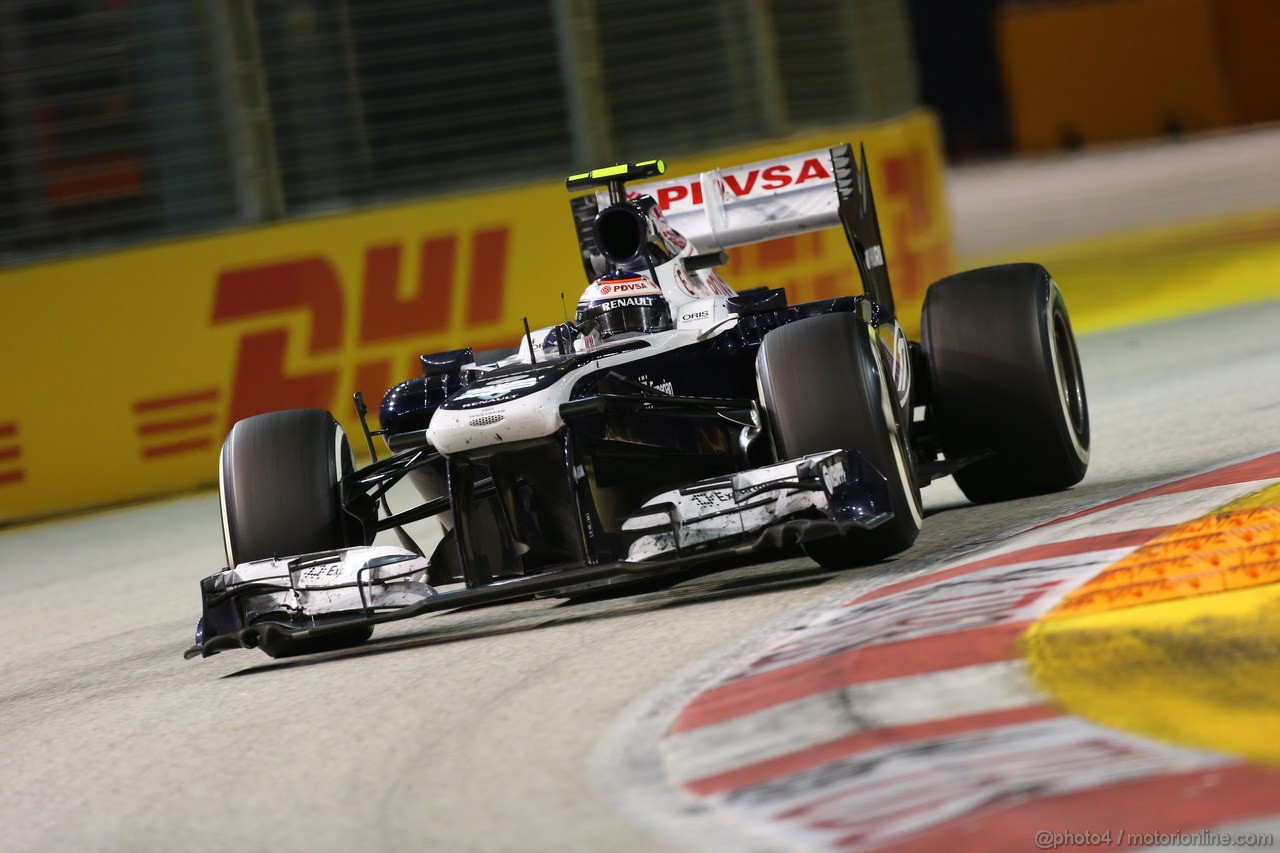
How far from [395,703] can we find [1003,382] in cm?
294

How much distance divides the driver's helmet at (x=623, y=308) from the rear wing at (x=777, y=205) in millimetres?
859

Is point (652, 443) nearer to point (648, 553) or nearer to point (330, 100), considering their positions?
point (648, 553)

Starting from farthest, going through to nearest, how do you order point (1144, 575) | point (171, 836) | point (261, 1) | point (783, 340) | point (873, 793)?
point (261, 1)
point (783, 340)
point (1144, 575)
point (171, 836)
point (873, 793)

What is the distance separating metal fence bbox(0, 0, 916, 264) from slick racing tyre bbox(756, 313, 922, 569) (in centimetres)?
739

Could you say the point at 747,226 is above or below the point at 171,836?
above

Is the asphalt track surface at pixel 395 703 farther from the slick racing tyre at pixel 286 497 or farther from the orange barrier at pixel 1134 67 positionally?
the orange barrier at pixel 1134 67

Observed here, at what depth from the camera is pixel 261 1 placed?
42.8 feet

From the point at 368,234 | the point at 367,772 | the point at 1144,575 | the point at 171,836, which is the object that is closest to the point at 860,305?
the point at 1144,575

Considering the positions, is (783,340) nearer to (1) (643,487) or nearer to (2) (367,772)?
(1) (643,487)

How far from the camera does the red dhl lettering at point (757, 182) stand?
8.09 metres

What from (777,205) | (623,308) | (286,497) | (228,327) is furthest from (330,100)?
(286,497)

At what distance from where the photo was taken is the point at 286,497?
6645 mm

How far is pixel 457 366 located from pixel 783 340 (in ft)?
5.50

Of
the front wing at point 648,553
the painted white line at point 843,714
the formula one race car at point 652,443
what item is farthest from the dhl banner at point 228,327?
the painted white line at point 843,714
